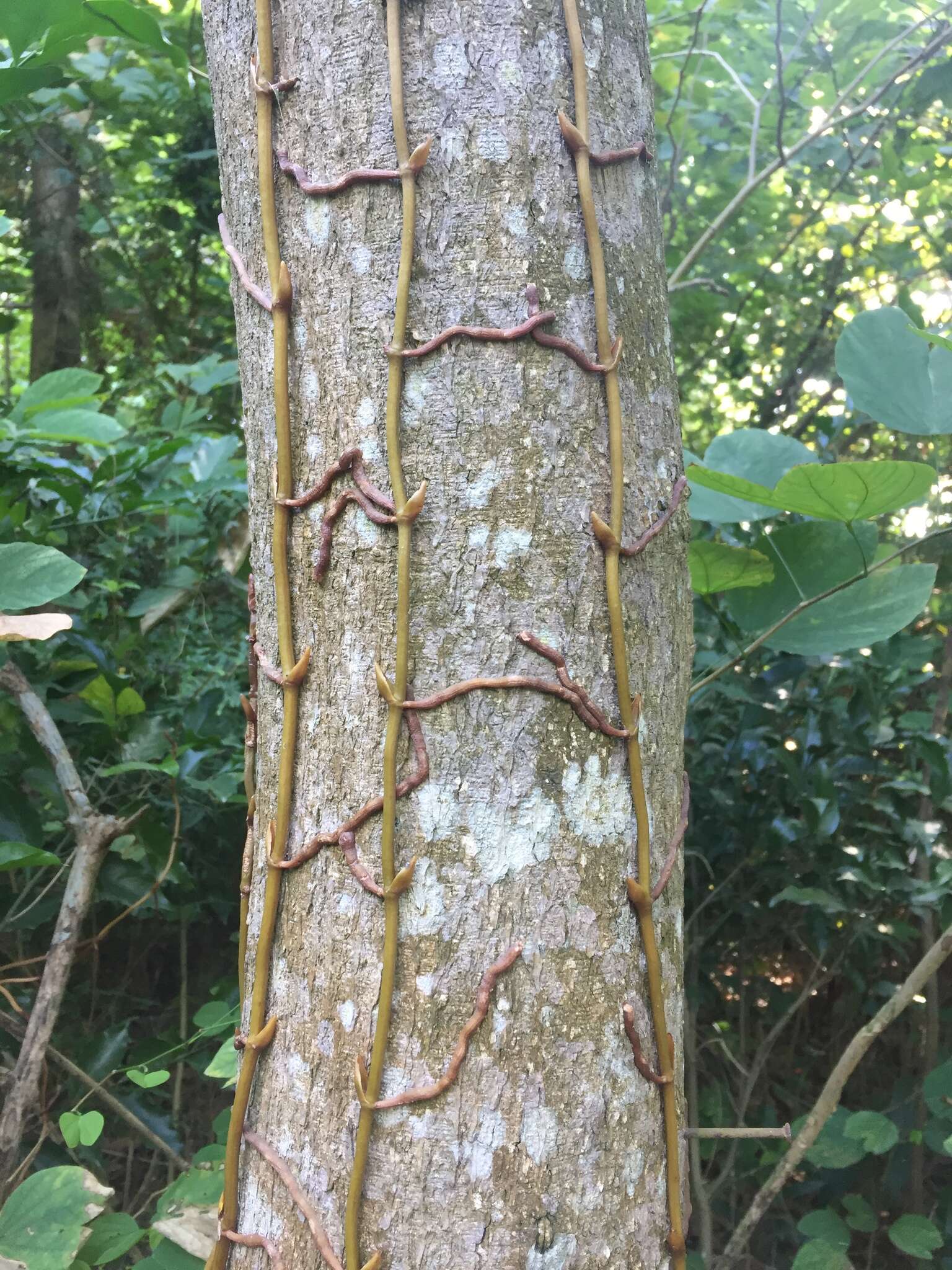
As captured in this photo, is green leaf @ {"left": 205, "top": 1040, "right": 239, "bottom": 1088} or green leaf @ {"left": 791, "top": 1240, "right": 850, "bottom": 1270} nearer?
green leaf @ {"left": 205, "top": 1040, "right": 239, "bottom": 1088}

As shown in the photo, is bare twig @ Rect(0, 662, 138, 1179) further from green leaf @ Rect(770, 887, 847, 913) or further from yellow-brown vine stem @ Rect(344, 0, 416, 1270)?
green leaf @ Rect(770, 887, 847, 913)

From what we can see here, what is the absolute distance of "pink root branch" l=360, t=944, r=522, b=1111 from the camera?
0.66 m

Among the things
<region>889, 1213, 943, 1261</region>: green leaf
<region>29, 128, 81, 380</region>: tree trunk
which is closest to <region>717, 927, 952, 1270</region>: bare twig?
<region>889, 1213, 943, 1261</region>: green leaf

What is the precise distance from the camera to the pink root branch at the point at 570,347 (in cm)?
69

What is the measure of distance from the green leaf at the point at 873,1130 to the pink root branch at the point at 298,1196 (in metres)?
A: 0.81

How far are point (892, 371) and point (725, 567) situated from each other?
1.00 feet

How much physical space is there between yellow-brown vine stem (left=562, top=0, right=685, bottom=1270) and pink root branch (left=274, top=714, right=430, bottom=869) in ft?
0.50

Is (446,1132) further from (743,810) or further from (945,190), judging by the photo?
(945,190)

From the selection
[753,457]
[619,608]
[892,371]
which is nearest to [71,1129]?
[619,608]

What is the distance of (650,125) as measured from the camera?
2.65 ft

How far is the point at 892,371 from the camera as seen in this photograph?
1.14m

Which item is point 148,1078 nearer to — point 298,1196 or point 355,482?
point 298,1196

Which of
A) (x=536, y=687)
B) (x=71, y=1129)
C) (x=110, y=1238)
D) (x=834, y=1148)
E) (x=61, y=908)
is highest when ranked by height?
(x=536, y=687)

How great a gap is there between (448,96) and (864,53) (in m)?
1.94
